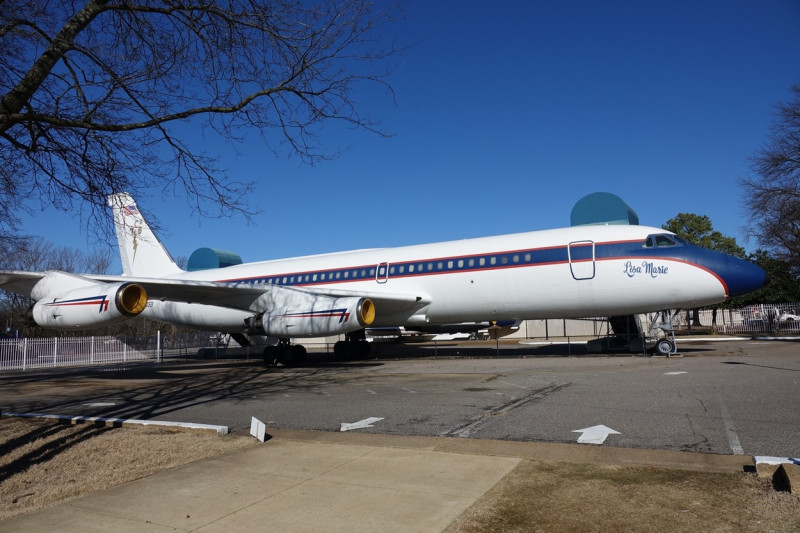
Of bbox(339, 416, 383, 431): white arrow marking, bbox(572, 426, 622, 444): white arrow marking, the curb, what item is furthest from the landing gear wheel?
the curb

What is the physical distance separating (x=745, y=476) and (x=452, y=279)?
535 inches

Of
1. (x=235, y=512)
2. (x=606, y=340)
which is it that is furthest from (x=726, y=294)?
(x=235, y=512)

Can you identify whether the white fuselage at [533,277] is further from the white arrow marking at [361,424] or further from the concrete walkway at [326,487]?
the concrete walkway at [326,487]

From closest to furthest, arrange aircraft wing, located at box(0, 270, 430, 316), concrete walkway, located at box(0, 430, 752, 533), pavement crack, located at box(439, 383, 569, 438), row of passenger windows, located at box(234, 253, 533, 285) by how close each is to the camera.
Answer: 1. concrete walkway, located at box(0, 430, 752, 533)
2. pavement crack, located at box(439, 383, 569, 438)
3. aircraft wing, located at box(0, 270, 430, 316)
4. row of passenger windows, located at box(234, 253, 533, 285)

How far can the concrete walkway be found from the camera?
156 inches

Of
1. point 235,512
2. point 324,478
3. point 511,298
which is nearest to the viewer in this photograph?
point 235,512

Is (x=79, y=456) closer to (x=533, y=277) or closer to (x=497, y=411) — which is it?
(x=497, y=411)

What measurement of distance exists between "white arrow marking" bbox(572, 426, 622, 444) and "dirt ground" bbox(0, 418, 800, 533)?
1.04 meters

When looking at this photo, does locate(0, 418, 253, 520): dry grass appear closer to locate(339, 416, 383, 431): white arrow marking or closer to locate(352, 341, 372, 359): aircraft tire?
locate(339, 416, 383, 431): white arrow marking

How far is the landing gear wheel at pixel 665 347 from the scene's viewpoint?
1652cm

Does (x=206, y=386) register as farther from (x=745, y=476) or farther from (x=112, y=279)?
(x=745, y=476)

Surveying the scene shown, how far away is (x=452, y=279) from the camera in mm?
18031

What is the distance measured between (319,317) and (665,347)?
34.7 ft

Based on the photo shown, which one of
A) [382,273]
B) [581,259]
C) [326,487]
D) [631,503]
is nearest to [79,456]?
[326,487]
